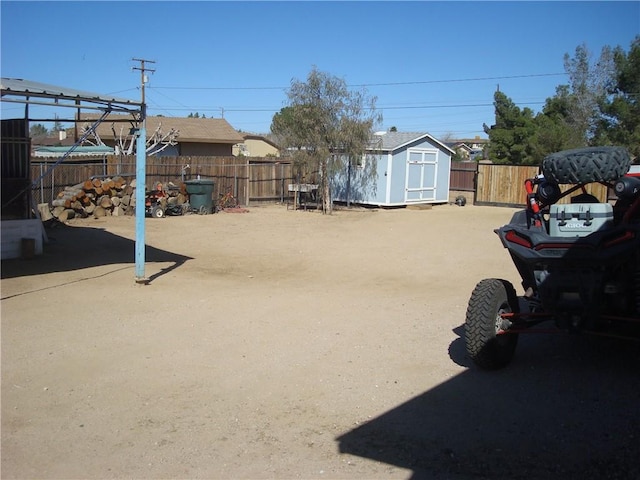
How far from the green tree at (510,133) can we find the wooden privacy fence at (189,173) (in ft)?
55.9

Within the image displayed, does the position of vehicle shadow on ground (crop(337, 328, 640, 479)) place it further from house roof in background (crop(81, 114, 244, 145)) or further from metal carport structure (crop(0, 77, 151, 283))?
house roof in background (crop(81, 114, 244, 145))

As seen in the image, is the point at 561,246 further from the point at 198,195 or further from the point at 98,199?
the point at 198,195

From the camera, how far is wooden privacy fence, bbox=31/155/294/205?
2002 cm

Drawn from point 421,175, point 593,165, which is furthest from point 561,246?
point 421,175

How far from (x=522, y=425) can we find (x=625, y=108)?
26.7 m

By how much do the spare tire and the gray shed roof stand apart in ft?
64.1

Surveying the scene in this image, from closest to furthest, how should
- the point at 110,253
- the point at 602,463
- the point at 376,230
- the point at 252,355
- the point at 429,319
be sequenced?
the point at 602,463, the point at 252,355, the point at 429,319, the point at 110,253, the point at 376,230

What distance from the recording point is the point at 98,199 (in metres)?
20.3

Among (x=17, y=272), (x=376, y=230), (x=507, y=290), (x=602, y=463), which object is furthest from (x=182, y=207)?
(x=602, y=463)

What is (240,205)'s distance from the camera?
25562 millimetres

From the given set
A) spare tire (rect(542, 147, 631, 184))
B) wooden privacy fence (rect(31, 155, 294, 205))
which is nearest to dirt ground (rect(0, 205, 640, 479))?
spare tire (rect(542, 147, 631, 184))

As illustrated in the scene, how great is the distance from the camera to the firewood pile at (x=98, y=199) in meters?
19.0

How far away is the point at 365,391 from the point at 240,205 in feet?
68.0

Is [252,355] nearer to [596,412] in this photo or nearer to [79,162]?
[596,412]
